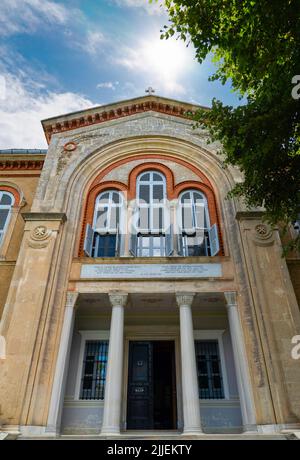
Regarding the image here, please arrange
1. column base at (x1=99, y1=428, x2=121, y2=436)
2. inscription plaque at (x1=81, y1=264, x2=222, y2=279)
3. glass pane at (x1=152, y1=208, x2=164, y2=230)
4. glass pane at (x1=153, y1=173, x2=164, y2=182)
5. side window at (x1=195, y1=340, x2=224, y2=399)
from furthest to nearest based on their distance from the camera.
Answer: glass pane at (x1=153, y1=173, x2=164, y2=182)
glass pane at (x1=152, y1=208, x2=164, y2=230)
inscription plaque at (x1=81, y1=264, x2=222, y2=279)
side window at (x1=195, y1=340, x2=224, y2=399)
column base at (x1=99, y1=428, x2=121, y2=436)

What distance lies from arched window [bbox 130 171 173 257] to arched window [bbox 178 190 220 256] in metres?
0.53

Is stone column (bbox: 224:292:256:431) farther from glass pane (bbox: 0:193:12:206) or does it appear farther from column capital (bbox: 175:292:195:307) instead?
glass pane (bbox: 0:193:12:206)

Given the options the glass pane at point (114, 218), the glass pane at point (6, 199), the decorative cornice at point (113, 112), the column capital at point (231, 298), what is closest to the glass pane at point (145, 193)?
the glass pane at point (114, 218)

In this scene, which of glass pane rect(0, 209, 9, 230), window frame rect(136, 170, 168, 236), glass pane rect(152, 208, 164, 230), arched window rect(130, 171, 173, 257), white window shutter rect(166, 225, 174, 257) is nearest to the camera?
white window shutter rect(166, 225, 174, 257)

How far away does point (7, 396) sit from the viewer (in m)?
8.12

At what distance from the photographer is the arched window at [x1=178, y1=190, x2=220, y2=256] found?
11.3m

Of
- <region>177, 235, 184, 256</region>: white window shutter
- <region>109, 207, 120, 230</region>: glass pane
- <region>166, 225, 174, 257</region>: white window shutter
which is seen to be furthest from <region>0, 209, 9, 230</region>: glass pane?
<region>177, 235, 184, 256</region>: white window shutter

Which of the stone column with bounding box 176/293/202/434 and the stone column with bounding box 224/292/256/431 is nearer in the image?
the stone column with bounding box 176/293/202/434

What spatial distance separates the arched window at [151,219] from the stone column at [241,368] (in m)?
2.78

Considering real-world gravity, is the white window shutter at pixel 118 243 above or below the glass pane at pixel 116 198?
below

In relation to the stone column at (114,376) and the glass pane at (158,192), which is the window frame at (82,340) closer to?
the stone column at (114,376)

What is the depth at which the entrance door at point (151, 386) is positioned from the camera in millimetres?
10062
